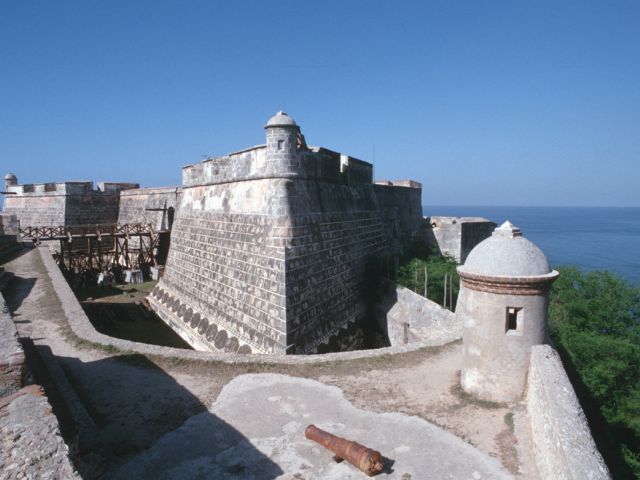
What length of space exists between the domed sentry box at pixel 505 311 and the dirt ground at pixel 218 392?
1.28 ft

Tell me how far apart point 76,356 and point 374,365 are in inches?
209

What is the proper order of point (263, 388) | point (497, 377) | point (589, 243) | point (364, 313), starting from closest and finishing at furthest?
point (497, 377)
point (263, 388)
point (364, 313)
point (589, 243)

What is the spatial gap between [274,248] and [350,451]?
237 inches

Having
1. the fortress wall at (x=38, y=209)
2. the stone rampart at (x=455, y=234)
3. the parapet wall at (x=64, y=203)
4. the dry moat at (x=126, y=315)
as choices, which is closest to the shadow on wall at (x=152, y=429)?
the dry moat at (x=126, y=315)

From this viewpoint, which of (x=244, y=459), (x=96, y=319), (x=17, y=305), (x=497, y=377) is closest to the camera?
(x=244, y=459)

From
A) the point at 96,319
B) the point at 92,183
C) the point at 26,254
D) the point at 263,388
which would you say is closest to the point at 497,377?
the point at 263,388

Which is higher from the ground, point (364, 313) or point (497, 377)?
point (497, 377)

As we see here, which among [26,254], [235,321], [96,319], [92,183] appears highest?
[92,183]

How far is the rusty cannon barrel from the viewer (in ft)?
14.5

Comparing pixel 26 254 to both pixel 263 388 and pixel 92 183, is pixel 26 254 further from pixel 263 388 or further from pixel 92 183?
pixel 263 388

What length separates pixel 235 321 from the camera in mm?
11188

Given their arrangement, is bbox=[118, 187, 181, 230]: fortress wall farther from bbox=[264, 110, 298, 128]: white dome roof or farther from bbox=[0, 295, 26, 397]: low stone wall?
bbox=[0, 295, 26, 397]: low stone wall

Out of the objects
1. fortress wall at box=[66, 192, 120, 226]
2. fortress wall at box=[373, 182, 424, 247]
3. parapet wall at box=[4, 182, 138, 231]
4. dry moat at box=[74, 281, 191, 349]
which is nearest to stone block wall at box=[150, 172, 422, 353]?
dry moat at box=[74, 281, 191, 349]

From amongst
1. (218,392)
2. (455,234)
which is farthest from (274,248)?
(455,234)
